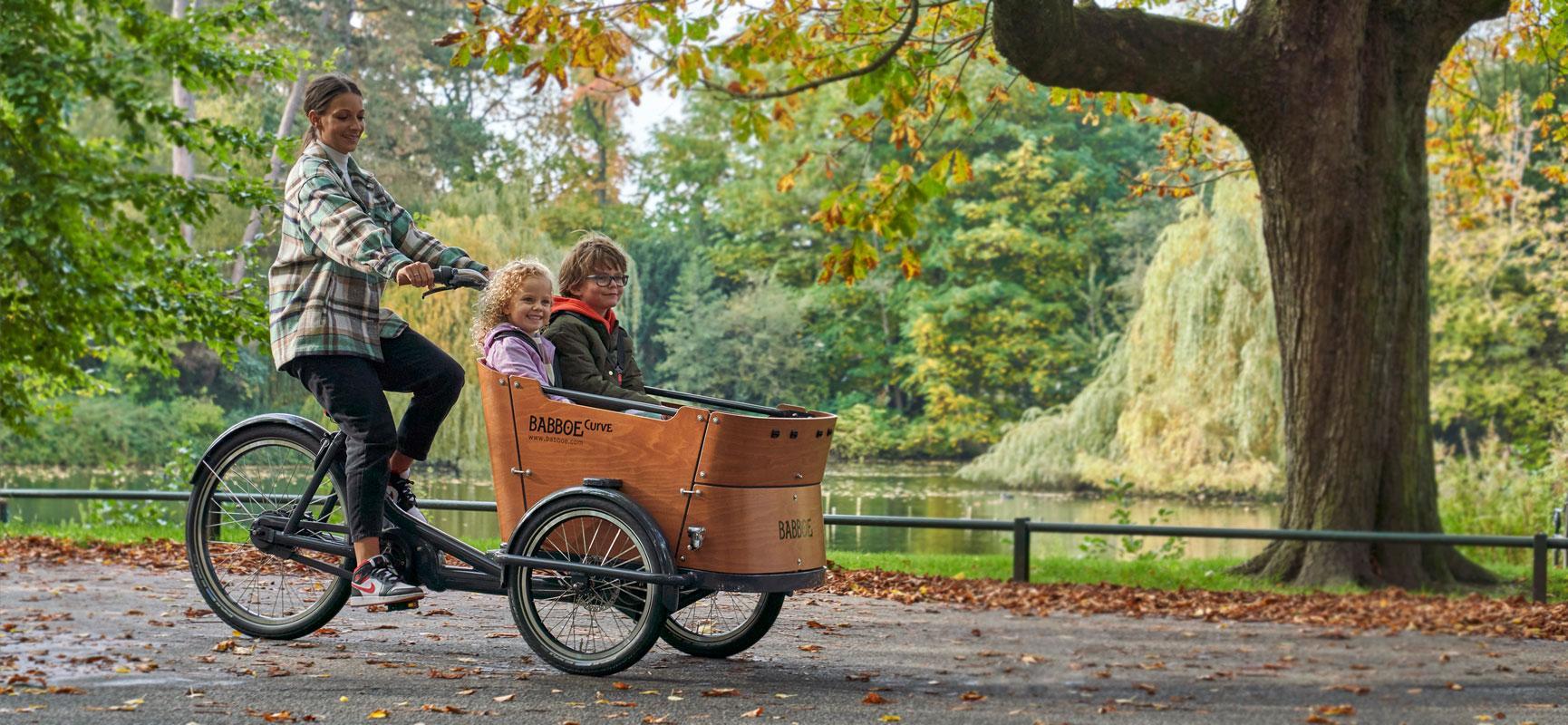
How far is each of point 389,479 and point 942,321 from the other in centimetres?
3040

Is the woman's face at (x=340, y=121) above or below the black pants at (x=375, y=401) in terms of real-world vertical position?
above

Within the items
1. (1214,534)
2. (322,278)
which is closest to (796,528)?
(322,278)

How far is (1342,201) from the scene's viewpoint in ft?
30.8

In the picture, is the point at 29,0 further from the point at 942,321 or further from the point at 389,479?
the point at 942,321

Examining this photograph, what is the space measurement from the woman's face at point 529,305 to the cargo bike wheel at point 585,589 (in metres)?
0.66

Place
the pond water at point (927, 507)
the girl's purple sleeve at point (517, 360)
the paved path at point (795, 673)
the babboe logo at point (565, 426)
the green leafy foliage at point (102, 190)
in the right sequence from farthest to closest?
the pond water at point (927, 507)
the green leafy foliage at point (102, 190)
the girl's purple sleeve at point (517, 360)
the babboe logo at point (565, 426)
the paved path at point (795, 673)

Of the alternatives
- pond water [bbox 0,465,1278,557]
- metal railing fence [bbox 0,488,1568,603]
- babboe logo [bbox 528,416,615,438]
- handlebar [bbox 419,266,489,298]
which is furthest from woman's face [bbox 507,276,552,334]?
pond water [bbox 0,465,1278,557]

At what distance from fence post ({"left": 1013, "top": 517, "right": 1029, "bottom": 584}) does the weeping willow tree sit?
13.7m

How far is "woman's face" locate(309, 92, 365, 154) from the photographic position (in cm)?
546

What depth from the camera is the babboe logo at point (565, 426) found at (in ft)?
17.2

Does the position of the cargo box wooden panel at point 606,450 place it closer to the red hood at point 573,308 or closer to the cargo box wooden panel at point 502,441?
the cargo box wooden panel at point 502,441

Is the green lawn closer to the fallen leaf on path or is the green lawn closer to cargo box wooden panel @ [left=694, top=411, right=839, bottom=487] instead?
the fallen leaf on path

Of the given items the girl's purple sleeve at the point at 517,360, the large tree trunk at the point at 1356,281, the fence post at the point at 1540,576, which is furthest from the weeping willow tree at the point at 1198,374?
the girl's purple sleeve at the point at 517,360

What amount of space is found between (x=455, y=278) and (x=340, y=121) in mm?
744
